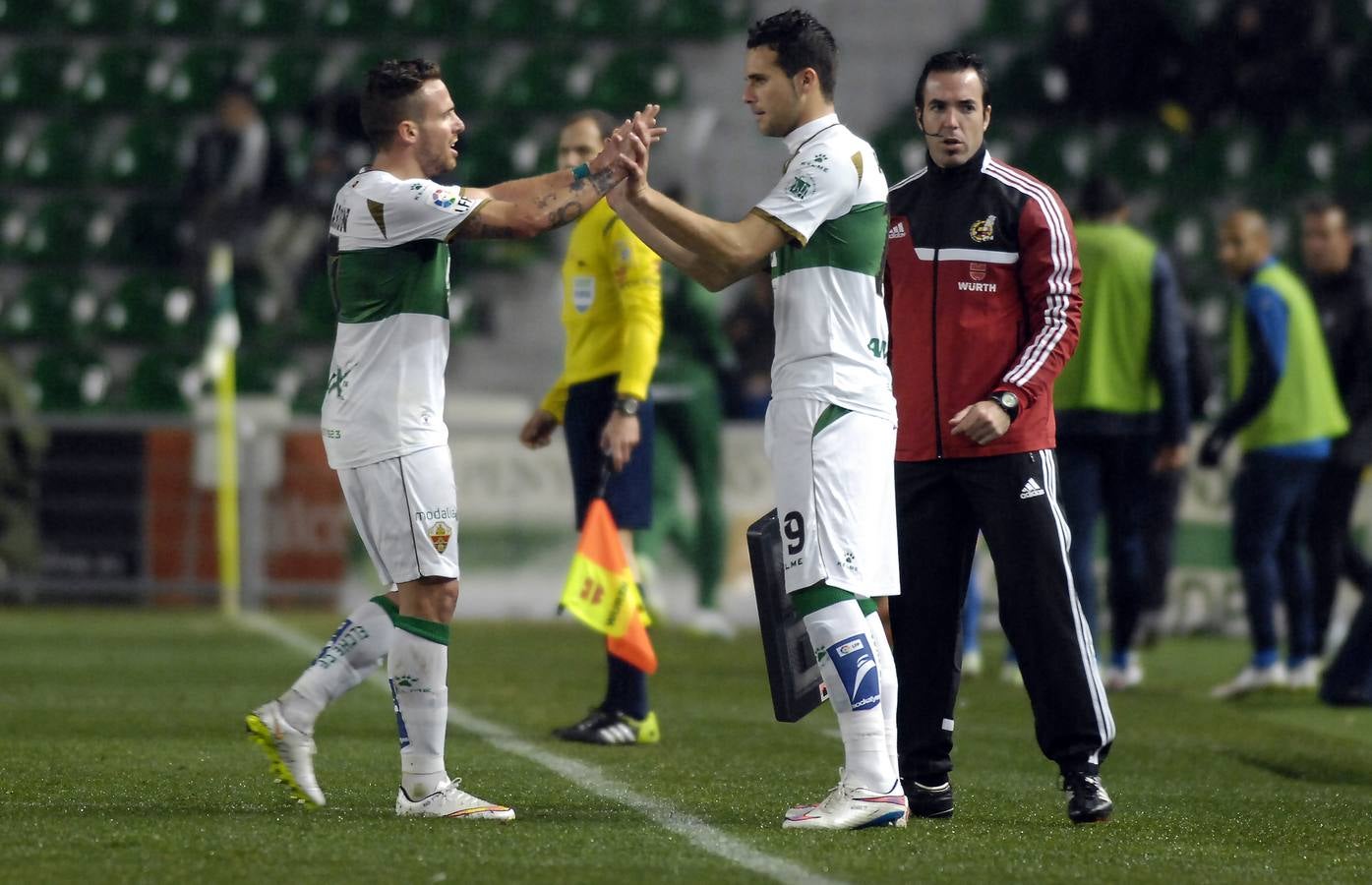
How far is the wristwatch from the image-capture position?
5.55 meters

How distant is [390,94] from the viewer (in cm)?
558

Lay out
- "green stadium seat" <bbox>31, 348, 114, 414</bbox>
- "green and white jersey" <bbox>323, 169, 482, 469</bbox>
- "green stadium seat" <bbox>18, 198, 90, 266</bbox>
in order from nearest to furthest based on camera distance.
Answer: "green and white jersey" <bbox>323, 169, 482, 469</bbox>, "green stadium seat" <bbox>31, 348, 114, 414</bbox>, "green stadium seat" <bbox>18, 198, 90, 266</bbox>

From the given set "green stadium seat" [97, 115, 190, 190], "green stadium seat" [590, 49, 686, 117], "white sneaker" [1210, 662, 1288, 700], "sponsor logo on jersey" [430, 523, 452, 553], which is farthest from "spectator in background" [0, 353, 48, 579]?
"sponsor logo on jersey" [430, 523, 452, 553]

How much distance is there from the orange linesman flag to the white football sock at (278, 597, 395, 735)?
4.50 feet

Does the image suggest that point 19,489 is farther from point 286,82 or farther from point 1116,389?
point 1116,389

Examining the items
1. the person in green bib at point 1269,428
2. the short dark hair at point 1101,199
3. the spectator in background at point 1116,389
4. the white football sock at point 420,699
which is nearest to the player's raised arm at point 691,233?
the white football sock at point 420,699

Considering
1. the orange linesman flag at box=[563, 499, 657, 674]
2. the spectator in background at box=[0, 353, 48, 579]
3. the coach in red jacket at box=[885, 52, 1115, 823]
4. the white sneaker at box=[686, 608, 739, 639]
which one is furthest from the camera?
the spectator in background at box=[0, 353, 48, 579]

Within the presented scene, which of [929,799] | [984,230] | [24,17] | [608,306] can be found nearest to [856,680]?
[929,799]

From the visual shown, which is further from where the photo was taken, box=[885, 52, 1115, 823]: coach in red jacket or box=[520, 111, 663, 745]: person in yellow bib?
box=[520, 111, 663, 745]: person in yellow bib

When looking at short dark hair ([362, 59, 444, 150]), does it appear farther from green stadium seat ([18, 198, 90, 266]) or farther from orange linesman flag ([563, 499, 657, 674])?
green stadium seat ([18, 198, 90, 266])

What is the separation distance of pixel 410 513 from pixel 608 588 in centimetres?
182

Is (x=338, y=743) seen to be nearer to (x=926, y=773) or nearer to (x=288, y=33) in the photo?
(x=926, y=773)

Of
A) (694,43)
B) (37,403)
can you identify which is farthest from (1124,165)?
(37,403)

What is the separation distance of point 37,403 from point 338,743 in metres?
9.29
